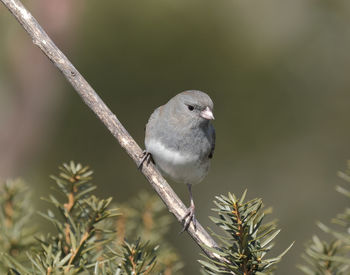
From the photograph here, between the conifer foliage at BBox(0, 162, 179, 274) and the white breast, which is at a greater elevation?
the white breast

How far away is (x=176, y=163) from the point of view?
70.9 inches

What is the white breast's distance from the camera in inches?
70.3

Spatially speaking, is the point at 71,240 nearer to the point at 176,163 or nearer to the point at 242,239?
the point at 242,239

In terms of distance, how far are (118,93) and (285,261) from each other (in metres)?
1.09

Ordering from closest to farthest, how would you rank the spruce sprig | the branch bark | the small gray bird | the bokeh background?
1. the spruce sprig
2. the branch bark
3. the bokeh background
4. the small gray bird

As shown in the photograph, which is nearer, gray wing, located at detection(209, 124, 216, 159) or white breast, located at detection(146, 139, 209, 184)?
white breast, located at detection(146, 139, 209, 184)

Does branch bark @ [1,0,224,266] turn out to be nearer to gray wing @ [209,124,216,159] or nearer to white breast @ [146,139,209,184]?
white breast @ [146,139,209,184]

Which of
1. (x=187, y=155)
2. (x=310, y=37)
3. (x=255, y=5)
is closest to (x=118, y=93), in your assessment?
(x=187, y=155)

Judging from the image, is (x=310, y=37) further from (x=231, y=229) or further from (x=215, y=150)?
(x=231, y=229)

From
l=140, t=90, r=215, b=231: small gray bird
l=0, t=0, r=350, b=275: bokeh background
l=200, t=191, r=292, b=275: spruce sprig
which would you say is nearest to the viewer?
l=200, t=191, r=292, b=275: spruce sprig

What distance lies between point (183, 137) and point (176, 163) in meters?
0.15

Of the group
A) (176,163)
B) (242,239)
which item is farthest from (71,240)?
(176,163)

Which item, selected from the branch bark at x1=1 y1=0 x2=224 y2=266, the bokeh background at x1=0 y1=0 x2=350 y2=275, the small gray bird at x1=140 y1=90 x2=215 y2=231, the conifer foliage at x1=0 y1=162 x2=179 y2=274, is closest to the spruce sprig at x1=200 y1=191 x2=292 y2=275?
the conifer foliage at x1=0 y1=162 x2=179 y2=274

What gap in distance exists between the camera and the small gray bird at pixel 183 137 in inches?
71.2
